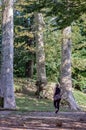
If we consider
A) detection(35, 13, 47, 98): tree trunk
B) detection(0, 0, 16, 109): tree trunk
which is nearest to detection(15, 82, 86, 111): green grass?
detection(35, 13, 47, 98): tree trunk

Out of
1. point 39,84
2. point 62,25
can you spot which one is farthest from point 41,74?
point 62,25

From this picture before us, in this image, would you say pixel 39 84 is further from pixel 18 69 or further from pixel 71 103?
pixel 18 69

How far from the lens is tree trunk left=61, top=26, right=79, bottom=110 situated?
2603cm

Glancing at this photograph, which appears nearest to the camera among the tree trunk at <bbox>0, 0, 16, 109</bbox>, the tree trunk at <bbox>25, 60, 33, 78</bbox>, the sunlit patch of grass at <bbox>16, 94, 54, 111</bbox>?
the tree trunk at <bbox>0, 0, 16, 109</bbox>

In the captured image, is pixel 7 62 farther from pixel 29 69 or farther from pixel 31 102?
pixel 29 69

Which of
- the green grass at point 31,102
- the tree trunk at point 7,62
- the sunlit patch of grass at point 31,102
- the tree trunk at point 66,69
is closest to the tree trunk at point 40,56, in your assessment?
the green grass at point 31,102

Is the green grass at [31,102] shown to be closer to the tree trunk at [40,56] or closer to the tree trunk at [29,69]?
the tree trunk at [40,56]

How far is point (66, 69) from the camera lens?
26.2 m

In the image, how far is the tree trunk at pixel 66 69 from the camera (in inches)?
1025

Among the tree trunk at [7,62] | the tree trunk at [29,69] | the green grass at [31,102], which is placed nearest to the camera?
the tree trunk at [7,62]

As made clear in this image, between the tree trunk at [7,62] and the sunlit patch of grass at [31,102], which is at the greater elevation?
the tree trunk at [7,62]

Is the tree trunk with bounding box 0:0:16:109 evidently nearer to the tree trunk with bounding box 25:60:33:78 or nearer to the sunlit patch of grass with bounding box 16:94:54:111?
the sunlit patch of grass with bounding box 16:94:54:111

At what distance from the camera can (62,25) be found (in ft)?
47.4

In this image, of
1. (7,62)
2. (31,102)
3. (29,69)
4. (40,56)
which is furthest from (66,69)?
(29,69)
